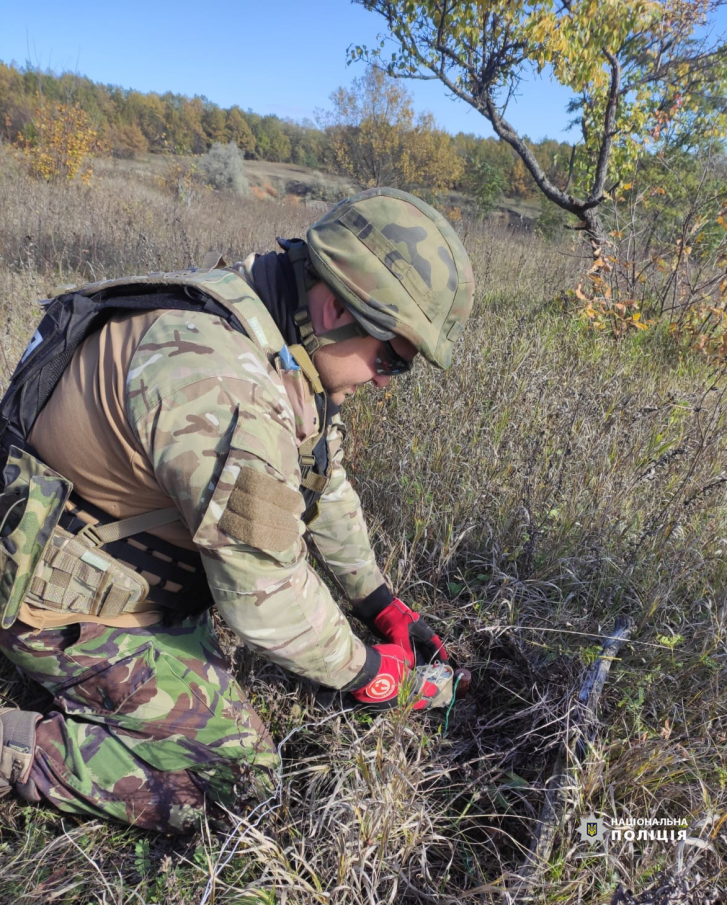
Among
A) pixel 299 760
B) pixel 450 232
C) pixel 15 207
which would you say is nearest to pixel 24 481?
pixel 299 760

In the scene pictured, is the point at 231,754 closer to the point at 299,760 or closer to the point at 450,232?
the point at 299,760

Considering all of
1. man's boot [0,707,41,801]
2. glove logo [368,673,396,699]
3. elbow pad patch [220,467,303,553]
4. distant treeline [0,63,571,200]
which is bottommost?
man's boot [0,707,41,801]

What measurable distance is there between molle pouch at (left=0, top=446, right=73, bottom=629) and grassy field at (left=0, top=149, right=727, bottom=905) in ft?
2.26

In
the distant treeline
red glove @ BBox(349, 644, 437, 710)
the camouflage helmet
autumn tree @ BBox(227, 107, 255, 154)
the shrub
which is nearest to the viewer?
the camouflage helmet

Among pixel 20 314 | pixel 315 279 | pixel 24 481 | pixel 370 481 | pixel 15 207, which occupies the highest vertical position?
pixel 15 207

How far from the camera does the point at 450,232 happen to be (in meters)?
1.66

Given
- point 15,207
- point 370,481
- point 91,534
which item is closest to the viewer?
point 91,534

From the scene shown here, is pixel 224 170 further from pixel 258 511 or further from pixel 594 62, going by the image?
pixel 258 511

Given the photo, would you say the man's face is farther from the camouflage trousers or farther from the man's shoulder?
the camouflage trousers

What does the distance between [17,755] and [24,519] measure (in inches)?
29.4

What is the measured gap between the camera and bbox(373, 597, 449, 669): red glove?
2.04m

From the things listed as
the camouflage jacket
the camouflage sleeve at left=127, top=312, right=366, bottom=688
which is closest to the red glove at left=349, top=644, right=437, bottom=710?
the camouflage jacket

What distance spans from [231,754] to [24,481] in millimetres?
1028

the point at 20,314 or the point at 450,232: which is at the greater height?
the point at 450,232
